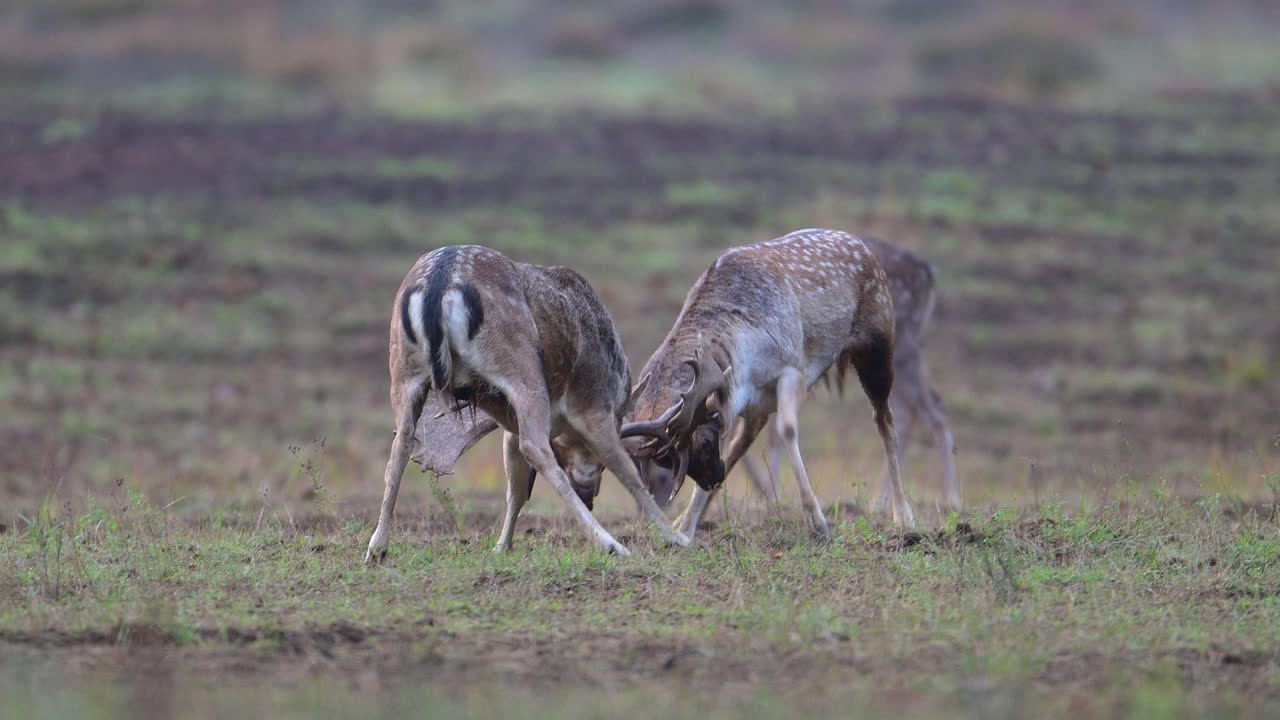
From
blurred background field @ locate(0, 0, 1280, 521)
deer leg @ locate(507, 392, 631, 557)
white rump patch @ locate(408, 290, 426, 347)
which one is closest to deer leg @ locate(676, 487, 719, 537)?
deer leg @ locate(507, 392, 631, 557)

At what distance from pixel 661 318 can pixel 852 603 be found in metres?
10.3

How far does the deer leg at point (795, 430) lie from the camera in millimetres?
8469

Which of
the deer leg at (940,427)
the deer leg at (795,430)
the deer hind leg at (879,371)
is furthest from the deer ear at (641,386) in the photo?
the deer leg at (940,427)

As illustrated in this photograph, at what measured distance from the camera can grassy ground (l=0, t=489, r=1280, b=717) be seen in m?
5.59

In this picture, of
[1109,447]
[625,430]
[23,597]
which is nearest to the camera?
[23,597]

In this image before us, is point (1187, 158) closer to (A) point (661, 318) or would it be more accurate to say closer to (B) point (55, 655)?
(A) point (661, 318)

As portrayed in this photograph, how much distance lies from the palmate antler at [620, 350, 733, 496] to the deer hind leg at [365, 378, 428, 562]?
1.26 meters

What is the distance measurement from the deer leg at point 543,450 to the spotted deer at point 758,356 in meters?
0.60

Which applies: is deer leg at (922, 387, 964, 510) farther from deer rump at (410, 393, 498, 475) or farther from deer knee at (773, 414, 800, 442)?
deer rump at (410, 393, 498, 475)

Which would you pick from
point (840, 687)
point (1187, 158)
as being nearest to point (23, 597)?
point (840, 687)

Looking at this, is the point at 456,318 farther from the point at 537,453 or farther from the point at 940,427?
the point at 940,427

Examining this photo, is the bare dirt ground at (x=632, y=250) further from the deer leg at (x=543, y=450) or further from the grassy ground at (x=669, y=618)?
the deer leg at (x=543, y=450)

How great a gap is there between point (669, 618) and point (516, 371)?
5.42 ft

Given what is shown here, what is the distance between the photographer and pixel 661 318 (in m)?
17.2
